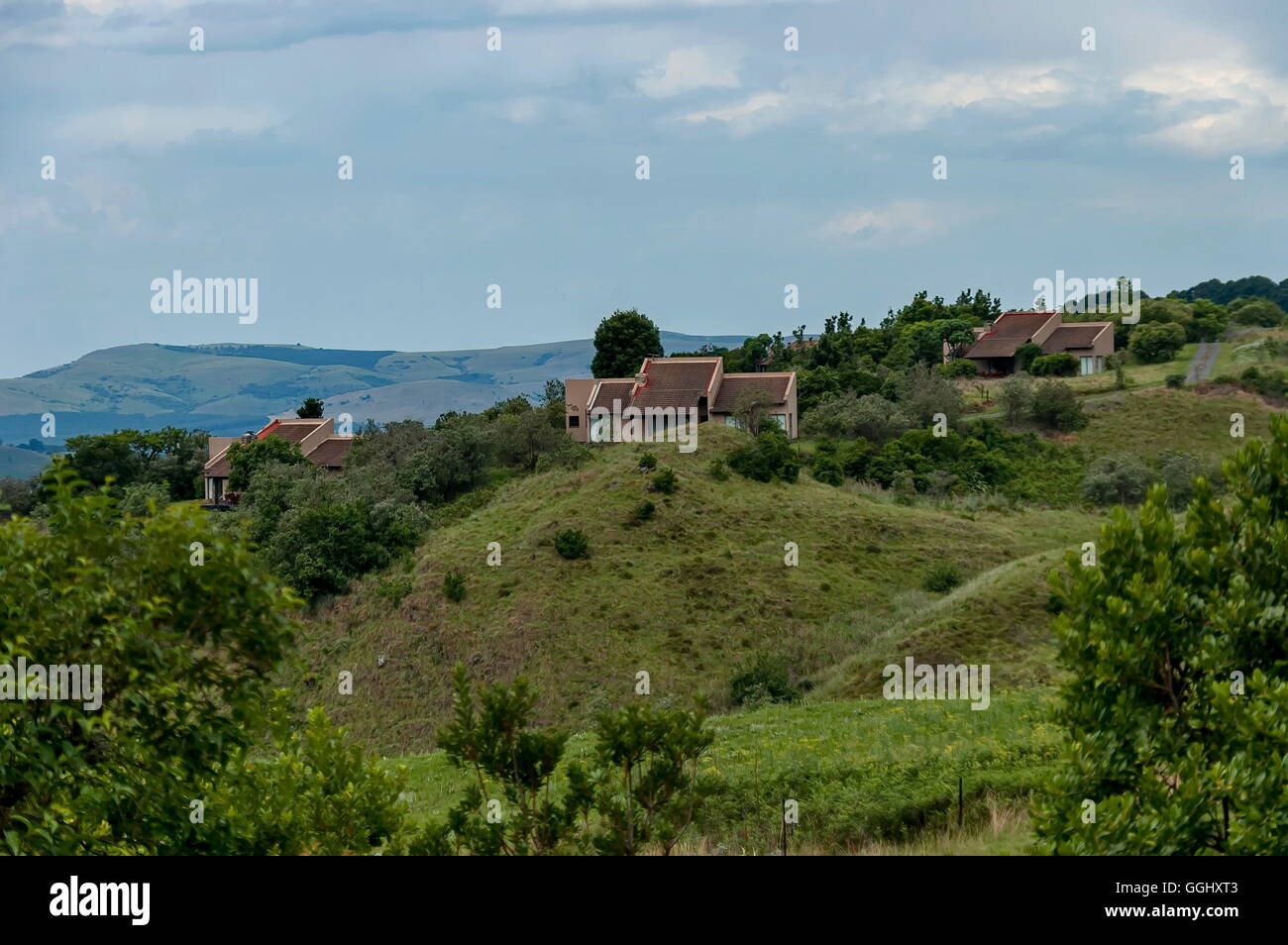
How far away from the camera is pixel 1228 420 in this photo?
5616 cm

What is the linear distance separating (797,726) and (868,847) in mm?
8918

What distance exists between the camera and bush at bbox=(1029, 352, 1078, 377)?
2608 inches

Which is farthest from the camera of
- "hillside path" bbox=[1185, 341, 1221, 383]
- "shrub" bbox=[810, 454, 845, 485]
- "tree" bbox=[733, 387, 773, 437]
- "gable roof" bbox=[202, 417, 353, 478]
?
"hillside path" bbox=[1185, 341, 1221, 383]

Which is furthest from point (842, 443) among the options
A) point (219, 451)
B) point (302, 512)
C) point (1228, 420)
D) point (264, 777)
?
point (264, 777)

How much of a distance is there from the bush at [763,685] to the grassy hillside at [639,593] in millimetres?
605

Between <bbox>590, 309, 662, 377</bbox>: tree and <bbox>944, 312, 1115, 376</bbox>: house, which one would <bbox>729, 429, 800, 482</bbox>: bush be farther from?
<bbox>944, 312, 1115, 376</bbox>: house

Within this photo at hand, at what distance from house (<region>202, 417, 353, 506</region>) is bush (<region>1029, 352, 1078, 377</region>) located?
3660 cm

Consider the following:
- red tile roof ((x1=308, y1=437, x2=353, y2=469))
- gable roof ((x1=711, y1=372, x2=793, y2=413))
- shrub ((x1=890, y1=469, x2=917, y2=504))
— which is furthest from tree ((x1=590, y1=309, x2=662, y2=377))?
shrub ((x1=890, y1=469, x2=917, y2=504))

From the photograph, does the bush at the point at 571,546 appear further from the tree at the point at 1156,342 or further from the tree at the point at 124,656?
the tree at the point at 1156,342

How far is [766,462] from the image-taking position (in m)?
46.3

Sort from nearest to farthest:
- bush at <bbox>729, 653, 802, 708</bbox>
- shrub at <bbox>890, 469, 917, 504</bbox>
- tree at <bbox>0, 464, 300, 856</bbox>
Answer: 1. tree at <bbox>0, 464, 300, 856</bbox>
2. bush at <bbox>729, 653, 802, 708</bbox>
3. shrub at <bbox>890, 469, 917, 504</bbox>

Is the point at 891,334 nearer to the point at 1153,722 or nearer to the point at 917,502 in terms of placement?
the point at 917,502

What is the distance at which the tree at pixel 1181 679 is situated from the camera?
23.2ft

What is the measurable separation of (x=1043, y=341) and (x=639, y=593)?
138 feet
